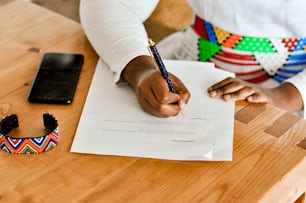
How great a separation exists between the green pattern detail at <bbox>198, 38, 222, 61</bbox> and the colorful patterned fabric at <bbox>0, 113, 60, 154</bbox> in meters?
0.60

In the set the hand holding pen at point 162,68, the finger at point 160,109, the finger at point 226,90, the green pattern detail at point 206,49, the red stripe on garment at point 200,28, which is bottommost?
the green pattern detail at point 206,49

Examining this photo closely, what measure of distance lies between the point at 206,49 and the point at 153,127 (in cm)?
50

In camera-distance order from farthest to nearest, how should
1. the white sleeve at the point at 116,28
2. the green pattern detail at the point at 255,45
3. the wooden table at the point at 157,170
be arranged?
the green pattern detail at the point at 255,45, the white sleeve at the point at 116,28, the wooden table at the point at 157,170

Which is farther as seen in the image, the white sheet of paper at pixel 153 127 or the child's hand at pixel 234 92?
the child's hand at pixel 234 92

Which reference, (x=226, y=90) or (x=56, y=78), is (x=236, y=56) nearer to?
(x=226, y=90)

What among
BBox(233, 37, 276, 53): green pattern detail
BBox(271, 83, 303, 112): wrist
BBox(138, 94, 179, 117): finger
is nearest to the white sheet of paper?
BBox(138, 94, 179, 117): finger

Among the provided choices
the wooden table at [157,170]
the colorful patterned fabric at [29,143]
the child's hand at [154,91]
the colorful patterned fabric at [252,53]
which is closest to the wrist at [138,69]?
the child's hand at [154,91]

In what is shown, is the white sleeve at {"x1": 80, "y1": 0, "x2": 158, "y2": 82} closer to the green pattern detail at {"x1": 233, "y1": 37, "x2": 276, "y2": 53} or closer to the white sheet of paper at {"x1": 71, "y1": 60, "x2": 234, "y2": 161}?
the white sheet of paper at {"x1": 71, "y1": 60, "x2": 234, "y2": 161}

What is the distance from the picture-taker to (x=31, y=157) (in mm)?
956

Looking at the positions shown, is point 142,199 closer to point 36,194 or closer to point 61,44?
point 36,194

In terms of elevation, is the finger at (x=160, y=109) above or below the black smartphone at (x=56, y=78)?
above

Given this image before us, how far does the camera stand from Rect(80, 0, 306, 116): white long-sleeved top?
1202 mm

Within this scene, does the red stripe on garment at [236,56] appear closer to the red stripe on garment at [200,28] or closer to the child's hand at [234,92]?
the red stripe on garment at [200,28]

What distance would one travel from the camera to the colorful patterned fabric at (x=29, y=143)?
0.94 m
